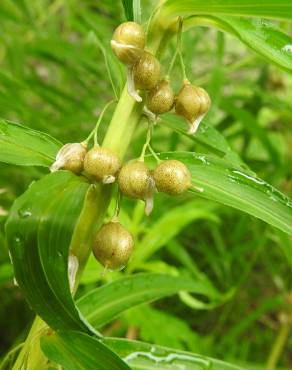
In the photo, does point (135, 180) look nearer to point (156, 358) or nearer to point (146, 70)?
point (146, 70)

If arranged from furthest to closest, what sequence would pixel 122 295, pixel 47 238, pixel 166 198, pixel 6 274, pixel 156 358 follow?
pixel 166 198 → pixel 6 274 → pixel 122 295 → pixel 156 358 → pixel 47 238

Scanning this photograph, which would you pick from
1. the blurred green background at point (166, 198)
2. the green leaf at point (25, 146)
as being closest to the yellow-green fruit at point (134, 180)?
the green leaf at point (25, 146)

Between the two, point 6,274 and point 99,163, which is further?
point 6,274

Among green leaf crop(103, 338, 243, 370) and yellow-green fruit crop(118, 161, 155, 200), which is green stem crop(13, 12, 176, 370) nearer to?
yellow-green fruit crop(118, 161, 155, 200)

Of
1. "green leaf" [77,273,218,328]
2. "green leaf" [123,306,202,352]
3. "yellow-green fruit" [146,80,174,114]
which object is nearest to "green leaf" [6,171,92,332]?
"yellow-green fruit" [146,80,174,114]

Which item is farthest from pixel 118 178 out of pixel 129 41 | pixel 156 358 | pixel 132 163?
pixel 156 358

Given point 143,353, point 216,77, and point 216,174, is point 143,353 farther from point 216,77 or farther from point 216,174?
point 216,77
